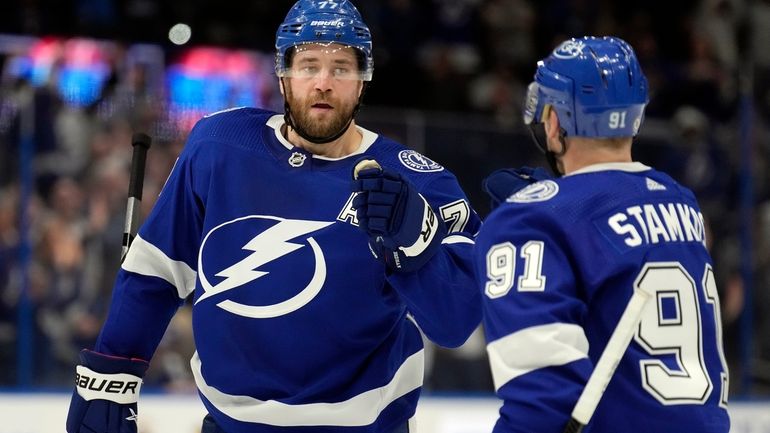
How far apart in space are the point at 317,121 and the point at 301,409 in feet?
2.12

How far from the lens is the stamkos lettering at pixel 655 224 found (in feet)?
7.46

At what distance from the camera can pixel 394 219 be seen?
8.54ft

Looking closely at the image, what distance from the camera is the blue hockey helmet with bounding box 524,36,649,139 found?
2355 millimetres

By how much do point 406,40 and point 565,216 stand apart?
247 inches

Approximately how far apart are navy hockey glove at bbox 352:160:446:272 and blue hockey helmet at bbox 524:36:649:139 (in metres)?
0.35

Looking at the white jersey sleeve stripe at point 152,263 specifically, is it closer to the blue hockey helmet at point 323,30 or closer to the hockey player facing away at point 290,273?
the hockey player facing away at point 290,273

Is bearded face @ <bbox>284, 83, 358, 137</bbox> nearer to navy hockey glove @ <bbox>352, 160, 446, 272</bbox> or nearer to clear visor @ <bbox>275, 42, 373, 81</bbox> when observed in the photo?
clear visor @ <bbox>275, 42, 373, 81</bbox>

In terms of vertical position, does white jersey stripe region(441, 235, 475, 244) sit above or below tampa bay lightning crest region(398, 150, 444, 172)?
below

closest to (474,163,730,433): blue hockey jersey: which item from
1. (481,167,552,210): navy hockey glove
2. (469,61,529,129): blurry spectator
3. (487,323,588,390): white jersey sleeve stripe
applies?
(487,323,588,390): white jersey sleeve stripe

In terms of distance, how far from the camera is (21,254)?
18.5 feet

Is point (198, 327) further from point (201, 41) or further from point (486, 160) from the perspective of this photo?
point (201, 41)

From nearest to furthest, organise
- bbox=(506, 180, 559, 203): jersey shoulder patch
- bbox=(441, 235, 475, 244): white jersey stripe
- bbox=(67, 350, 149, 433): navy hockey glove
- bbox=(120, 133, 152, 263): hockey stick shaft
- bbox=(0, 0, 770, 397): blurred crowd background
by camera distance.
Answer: bbox=(506, 180, 559, 203): jersey shoulder patch
bbox=(441, 235, 475, 244): white jersey stripe
bbox=(67, 350, 149, 433): navy hockey glove
bbox=(120, 133, 152, 263): hockey stick shaft
bbox=(0, 0, 770, 397): blurred crowd background

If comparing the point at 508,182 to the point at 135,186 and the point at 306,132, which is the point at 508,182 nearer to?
the point at 306,132

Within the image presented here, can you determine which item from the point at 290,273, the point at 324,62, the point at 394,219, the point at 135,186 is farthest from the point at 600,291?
the point at 135,186
